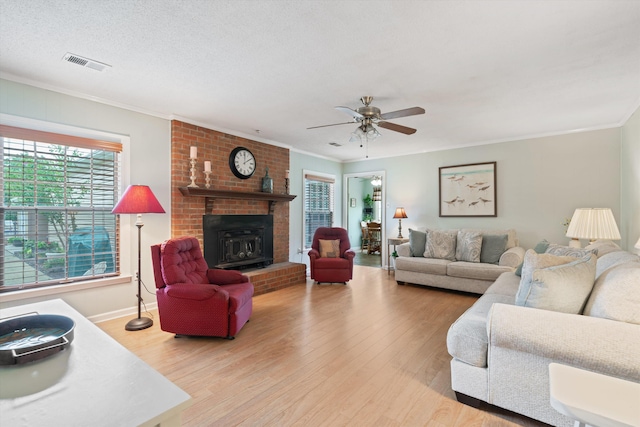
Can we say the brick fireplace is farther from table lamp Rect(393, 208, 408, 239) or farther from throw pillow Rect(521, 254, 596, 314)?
throw pillow Rect(521, 254, 596, 314)

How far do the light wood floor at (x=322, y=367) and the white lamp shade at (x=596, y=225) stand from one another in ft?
4.96

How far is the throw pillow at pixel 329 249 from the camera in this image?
528cm

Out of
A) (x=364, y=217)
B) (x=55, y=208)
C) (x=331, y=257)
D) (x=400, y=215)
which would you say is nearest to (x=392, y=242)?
(x=400, y=215)

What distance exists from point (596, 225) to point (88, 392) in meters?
4.21

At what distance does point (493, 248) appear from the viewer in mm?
4555

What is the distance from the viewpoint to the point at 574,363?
1565 mm

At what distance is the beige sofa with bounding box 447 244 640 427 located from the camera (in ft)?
4.95

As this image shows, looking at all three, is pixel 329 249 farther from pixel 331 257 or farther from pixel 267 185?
pixel 267 185

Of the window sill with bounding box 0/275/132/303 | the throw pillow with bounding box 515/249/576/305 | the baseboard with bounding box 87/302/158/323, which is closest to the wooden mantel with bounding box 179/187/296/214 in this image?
the window sill with bounding box 0/275/132/303

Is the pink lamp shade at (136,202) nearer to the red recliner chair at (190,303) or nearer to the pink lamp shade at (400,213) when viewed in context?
the red recliner chair at (190,303)

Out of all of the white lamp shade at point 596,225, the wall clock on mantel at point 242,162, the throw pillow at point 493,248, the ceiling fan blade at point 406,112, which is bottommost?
the throw pillow at point 493,248

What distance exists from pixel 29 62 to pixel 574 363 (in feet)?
14.0

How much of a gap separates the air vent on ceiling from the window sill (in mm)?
2125

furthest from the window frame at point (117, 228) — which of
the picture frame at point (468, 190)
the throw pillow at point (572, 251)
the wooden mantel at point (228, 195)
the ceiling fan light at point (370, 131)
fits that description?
the picture frame at point (468, 190)
